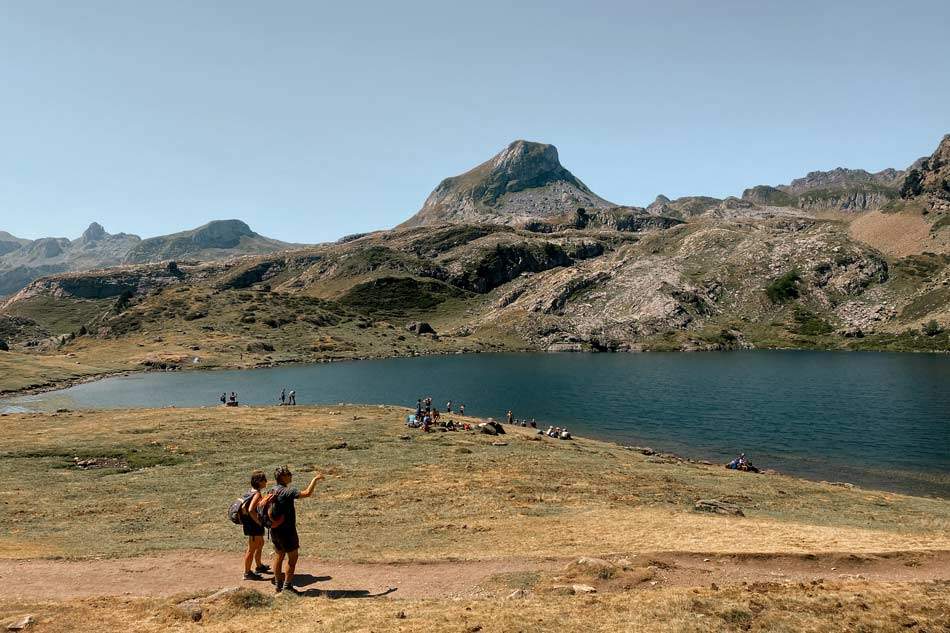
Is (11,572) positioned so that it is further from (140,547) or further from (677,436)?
(677,436)

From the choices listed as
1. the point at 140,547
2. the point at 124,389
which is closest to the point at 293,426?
the point at 140,547

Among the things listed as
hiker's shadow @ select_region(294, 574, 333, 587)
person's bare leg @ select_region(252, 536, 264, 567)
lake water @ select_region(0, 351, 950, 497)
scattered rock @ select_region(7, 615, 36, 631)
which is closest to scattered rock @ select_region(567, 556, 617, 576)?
hiker's shadow @ select_region(294, 574, 333, 587)

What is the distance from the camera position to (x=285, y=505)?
57.3 ft

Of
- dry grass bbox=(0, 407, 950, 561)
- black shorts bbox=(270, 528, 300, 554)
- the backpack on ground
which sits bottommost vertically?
dry grass bbox=(0, 407, 950, 561)

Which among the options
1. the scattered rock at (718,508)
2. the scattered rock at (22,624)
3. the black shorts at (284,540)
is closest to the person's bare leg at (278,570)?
the black shorts at (284,540)

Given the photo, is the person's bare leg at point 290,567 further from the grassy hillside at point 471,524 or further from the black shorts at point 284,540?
the grassy hillside at point 471,524

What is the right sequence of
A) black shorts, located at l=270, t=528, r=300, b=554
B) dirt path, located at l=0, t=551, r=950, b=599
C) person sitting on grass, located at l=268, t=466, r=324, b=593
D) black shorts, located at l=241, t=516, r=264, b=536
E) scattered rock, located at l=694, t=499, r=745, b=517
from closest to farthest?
person sitting on grass, located at l=268, t=466, r=324, b=593 → black shorts, located at l=270, t=528, r=300, b=554 → black shorts, located at l=241, t=516, r=264, b=536 → dirt path, located at l=0, t=551, r=950, b=599 → scattered rock, located at l=694, t=499, r=745, b=517

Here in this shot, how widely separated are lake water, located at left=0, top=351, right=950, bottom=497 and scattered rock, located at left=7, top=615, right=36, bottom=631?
2647 inches

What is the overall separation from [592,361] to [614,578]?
17877 centimetres

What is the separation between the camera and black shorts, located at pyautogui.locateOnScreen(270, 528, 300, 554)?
17547mm

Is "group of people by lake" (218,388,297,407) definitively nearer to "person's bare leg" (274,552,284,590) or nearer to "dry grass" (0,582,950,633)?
"dry grass" (0,582,950,633)

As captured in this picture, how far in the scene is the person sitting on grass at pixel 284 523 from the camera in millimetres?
17328

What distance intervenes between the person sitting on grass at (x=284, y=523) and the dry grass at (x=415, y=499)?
461 centimetres

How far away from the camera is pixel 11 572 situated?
20.2m
